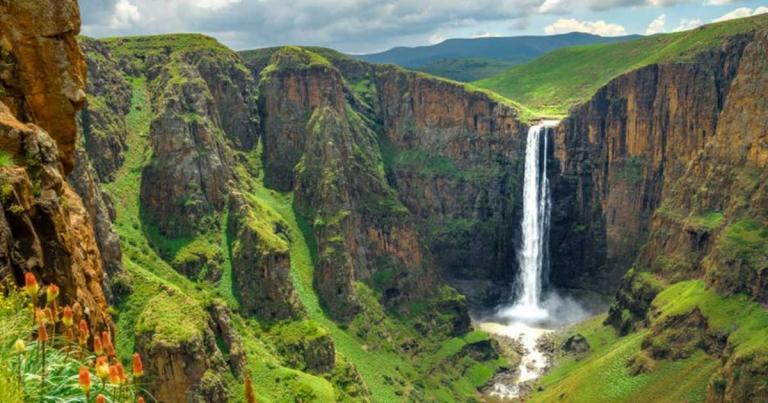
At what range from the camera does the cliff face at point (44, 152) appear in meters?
17.1

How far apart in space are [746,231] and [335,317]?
57727 mm

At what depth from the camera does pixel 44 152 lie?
19.4 m

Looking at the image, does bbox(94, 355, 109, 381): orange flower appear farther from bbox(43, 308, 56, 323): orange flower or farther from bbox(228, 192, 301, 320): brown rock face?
bbox(228, 192, 301, 320): brown rock face

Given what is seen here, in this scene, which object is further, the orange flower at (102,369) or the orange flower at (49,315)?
the orange flower at (49,315)

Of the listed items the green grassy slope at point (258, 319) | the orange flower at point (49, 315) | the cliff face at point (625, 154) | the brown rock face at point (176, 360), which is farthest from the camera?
the cliff face at point (625, 154)

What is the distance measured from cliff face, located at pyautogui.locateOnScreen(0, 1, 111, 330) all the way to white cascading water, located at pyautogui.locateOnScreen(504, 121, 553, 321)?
119 m

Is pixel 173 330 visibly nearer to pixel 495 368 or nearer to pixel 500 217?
pixel 495 368

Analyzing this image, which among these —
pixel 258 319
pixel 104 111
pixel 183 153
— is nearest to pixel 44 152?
pixel 258 319

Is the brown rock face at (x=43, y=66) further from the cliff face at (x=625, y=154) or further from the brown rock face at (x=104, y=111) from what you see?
the cliff face at (x=625, y=154)

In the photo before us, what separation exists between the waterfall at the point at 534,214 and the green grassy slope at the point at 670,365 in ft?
125

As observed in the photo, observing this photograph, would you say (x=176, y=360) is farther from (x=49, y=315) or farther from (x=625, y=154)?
(x=625, y=154)

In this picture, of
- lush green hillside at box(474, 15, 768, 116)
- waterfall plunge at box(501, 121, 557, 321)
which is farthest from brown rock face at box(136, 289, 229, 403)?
lush green hillside at box(474, 15, 768, 116)

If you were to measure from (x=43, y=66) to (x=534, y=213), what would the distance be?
12244 cm

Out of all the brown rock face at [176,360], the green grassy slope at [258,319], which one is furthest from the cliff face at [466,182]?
the brown rock face at [176,360]
